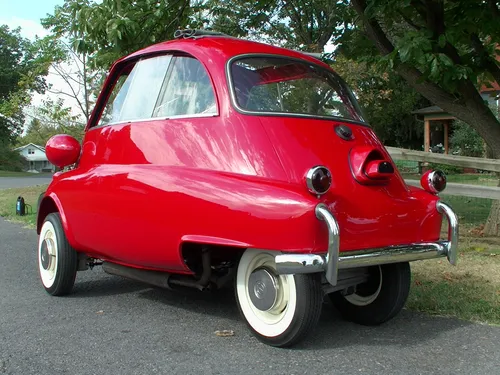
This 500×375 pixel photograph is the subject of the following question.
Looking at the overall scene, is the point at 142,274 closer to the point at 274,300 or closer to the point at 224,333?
the point at 224,333

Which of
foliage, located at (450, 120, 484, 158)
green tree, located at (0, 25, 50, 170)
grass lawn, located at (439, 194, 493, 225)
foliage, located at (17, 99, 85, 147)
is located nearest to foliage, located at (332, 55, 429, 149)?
foliage, located at (450, 120, 484, 158)

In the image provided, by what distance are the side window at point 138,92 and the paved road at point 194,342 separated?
153 centimetres

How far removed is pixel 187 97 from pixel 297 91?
0.83m

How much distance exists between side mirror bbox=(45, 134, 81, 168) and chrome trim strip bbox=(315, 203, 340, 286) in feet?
8.72

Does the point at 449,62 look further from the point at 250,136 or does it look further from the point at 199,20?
the point at 199,20

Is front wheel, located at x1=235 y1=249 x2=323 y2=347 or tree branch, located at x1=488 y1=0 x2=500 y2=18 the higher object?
tree branch, located at x1=488 y1=0 x2=500 y2=18

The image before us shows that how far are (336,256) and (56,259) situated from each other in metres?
2.75

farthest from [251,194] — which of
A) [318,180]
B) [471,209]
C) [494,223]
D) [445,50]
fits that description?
[471,209]

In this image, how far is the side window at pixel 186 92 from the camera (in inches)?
154

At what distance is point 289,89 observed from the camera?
4.13 meters


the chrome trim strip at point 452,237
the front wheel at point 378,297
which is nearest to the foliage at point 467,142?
the front wheel at point 378,297

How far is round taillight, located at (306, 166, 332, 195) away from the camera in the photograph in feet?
10.5

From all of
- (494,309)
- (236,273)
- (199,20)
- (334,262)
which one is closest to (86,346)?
(236,273)

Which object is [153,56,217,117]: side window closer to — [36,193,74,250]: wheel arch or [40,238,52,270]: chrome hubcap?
[36,193,74,250]: wheel arch
